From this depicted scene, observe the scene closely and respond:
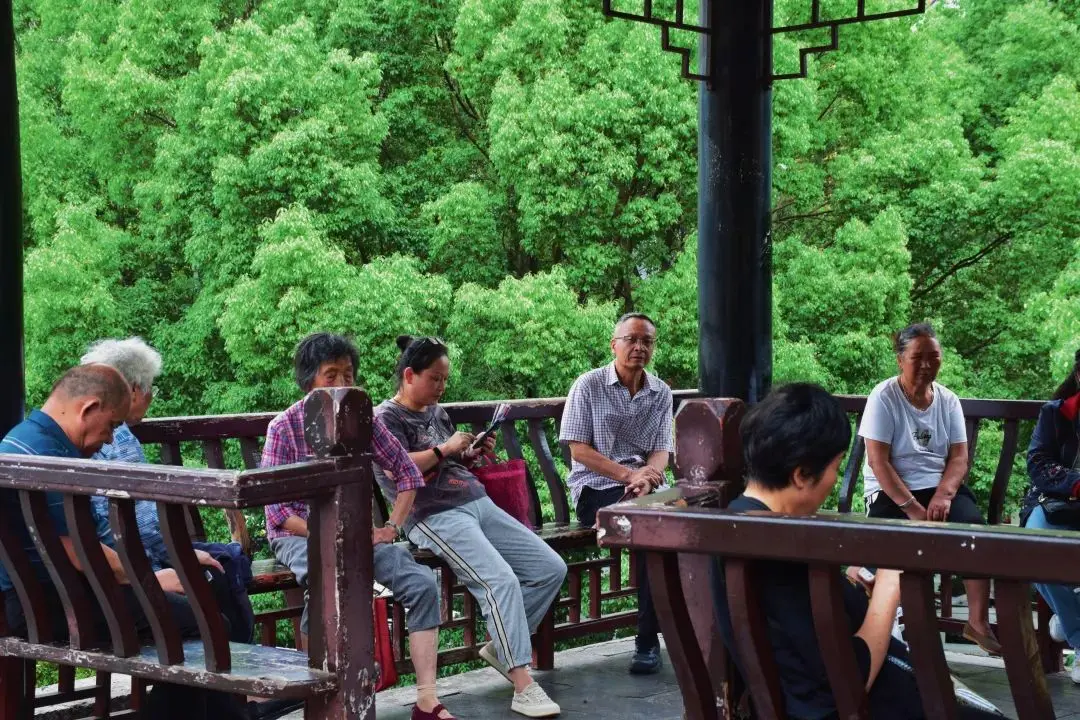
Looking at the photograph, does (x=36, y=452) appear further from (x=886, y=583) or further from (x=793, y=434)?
(x=886, y=583)

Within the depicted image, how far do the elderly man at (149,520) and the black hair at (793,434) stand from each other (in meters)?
1.65

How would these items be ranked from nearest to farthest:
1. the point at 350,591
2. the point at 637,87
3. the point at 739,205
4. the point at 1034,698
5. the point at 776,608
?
1. the point at 1034,698
2. the point at 776,608
3. the point at 350,591
4. the point at 739,205
5. the point at 637,87

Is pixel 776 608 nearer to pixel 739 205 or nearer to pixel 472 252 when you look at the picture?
pixel 739 205

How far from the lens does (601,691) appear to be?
4.45m

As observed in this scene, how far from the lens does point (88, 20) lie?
63.0 feet

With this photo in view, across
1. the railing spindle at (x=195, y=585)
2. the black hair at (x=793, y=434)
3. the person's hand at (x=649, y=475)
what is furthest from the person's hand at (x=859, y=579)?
the person's hand at (x=649, y=475)

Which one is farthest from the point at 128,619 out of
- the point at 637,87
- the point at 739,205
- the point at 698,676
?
the point at 637,87

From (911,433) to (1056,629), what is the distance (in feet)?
2.77

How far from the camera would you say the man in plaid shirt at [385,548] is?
12.9ft

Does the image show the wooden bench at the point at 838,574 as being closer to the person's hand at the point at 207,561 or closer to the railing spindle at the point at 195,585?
the railing spindle at the point at 195,585

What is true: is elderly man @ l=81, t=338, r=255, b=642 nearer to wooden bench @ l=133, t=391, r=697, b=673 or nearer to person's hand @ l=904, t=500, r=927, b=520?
wooden bench @ l=133, t=391, r=697, b=673

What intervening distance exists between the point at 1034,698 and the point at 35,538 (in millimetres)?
2069

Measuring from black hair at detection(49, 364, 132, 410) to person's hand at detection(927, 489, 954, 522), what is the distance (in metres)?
2.99

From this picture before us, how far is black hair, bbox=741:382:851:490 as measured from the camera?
234 cm
